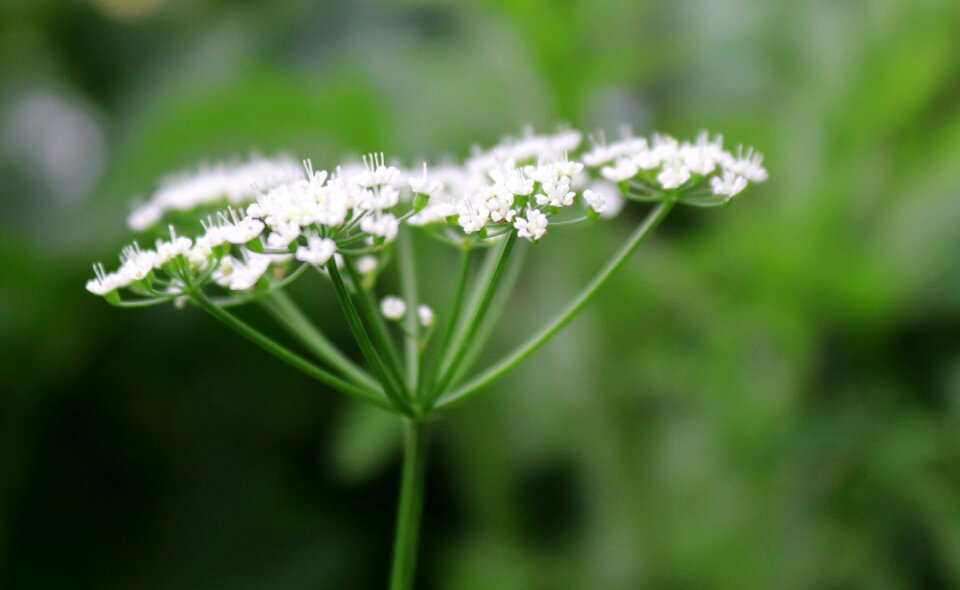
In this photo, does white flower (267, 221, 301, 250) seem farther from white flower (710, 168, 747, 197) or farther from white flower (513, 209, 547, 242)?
white flower (710, 168, 747, 197)

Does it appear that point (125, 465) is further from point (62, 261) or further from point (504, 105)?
point (504, 105)

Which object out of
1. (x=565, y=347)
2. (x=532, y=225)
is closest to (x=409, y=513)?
(x=532, y=225)

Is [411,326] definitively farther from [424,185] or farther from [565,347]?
[565,347]

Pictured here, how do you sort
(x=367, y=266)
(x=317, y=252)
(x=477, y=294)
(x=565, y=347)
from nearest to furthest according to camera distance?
1. (x=317, y=252)
2. (x=367, y=266)
3. (x=477, y=294)
4. (x=565, y=347)

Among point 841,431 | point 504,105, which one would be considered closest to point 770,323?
Result: point 841,431

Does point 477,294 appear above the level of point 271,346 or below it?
above

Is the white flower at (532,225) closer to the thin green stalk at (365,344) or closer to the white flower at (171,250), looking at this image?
the thin green stalk at (365,344)
